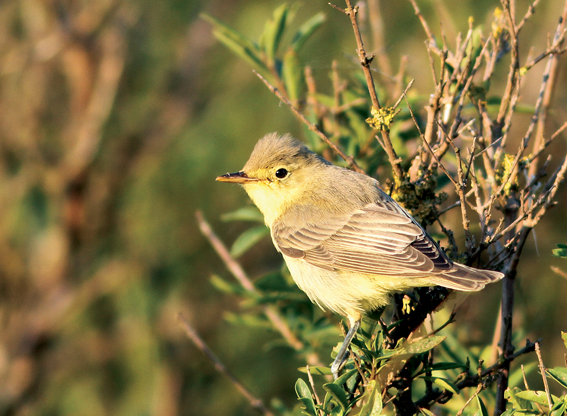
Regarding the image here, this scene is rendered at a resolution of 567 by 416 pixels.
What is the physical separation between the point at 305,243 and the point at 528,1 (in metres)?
4.88

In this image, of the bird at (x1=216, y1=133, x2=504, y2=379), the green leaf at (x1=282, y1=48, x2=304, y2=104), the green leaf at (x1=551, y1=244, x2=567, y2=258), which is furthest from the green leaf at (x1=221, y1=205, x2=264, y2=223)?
the green leaf at (x1=551, y1=244, x2=567, y2=258)


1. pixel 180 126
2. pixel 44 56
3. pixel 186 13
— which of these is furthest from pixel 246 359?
pixel 186 13

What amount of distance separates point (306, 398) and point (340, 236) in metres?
1.32

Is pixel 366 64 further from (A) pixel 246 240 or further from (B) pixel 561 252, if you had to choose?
(A) pixel 246 240

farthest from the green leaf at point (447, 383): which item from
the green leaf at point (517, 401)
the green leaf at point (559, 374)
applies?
the green leaf at point (559, 374)

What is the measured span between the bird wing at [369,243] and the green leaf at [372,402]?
62 cm

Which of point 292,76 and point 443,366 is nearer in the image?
point 443,366

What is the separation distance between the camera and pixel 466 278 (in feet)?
7.81

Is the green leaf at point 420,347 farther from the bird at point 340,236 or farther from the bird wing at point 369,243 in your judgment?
the bird wing at point 369,243

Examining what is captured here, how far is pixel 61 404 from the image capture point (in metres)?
6.90

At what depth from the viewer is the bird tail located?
2.31 m

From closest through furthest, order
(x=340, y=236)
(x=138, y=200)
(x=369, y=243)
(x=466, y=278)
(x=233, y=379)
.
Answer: (x=466, y=278), (x=233, y=379), (x=369, y=243), (x=340, y=236), (x=138, y=200)

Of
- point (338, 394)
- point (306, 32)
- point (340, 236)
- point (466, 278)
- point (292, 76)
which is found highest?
point (306, 32)

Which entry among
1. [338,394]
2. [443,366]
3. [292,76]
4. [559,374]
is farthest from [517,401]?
[292,76]
